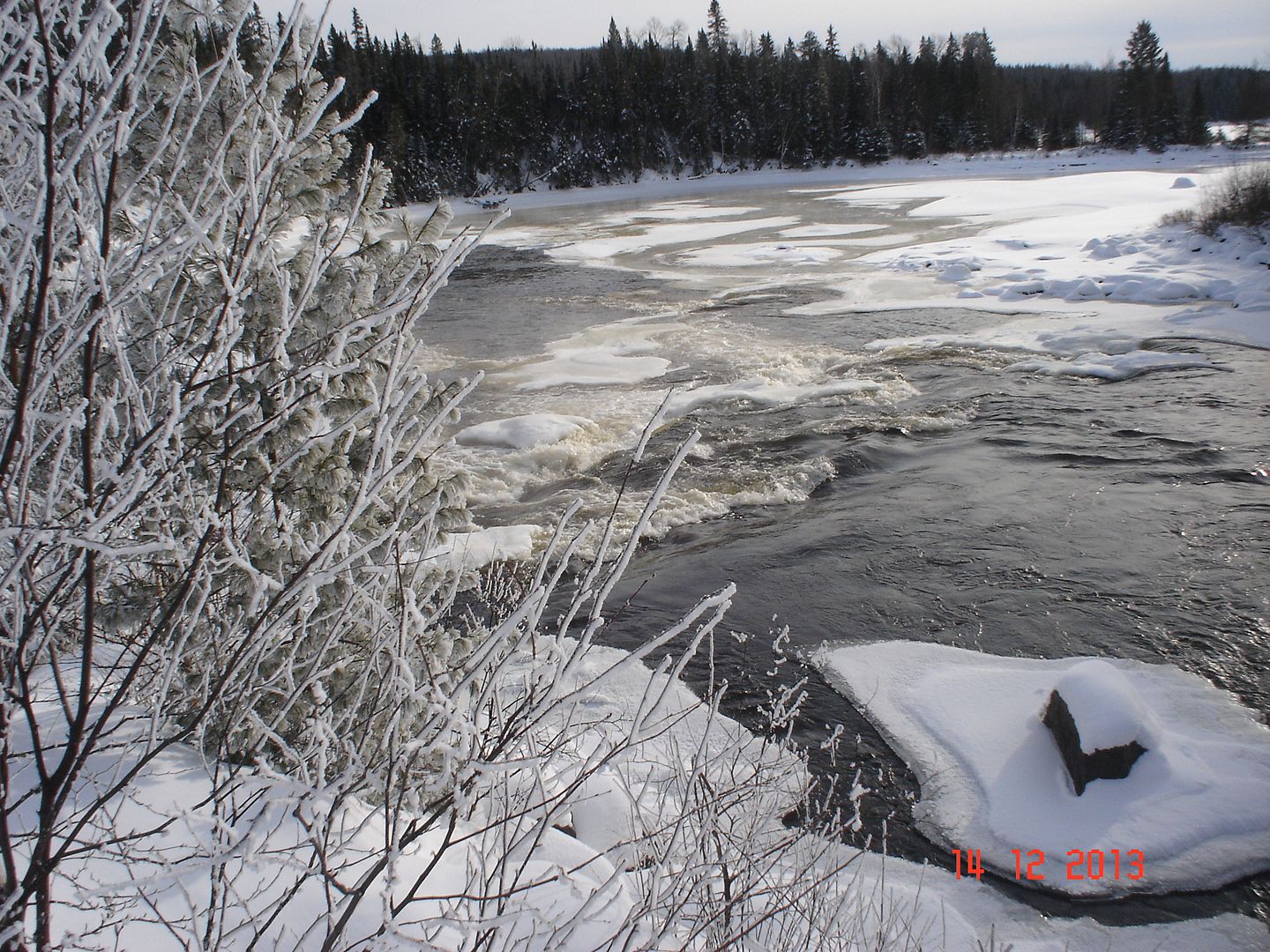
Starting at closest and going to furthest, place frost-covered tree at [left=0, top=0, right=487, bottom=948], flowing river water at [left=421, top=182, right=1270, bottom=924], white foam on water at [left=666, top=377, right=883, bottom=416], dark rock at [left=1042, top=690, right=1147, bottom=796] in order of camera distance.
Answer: frost-covered tree at [left=0, top=0, right=487, bottom=948] → dark rock at [left=1042, top=690, right=1147, bottom=796] → flowing river water at [left=421, top=182, right=1270, bottom=924] → white foam on water at [left=666, top=377, right=883, bottom=416]

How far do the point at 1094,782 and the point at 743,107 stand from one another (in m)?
70.5

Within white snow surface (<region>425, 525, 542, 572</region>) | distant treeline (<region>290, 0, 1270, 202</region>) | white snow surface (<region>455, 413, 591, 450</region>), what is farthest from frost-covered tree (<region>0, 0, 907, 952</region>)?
distant treeline (<region>290, 0, 1270, 202</region>)

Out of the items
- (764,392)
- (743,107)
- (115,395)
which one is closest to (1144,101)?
(743,107)

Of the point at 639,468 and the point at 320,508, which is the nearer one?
the point at 320,508

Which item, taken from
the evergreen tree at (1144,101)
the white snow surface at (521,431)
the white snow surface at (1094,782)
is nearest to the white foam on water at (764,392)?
the white snow surface at (521,431)

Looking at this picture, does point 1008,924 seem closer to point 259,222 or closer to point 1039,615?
point 1039,615

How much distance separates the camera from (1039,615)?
6.82m

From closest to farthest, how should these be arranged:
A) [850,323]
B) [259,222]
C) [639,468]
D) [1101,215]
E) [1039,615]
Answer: [259,222] < [1039,615] < [639,468] < [850,323] < [1101,215]

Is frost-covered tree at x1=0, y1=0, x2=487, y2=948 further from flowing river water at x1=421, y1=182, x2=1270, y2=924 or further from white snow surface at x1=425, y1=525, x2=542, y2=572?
white snow surface at x1=425, y1=525, x2=542, y2=572

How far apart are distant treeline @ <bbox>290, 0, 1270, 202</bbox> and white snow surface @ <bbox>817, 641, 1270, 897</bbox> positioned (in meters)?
51.5

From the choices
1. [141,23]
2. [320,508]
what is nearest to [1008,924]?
[320,508]

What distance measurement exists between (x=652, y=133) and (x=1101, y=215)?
4496 cm
